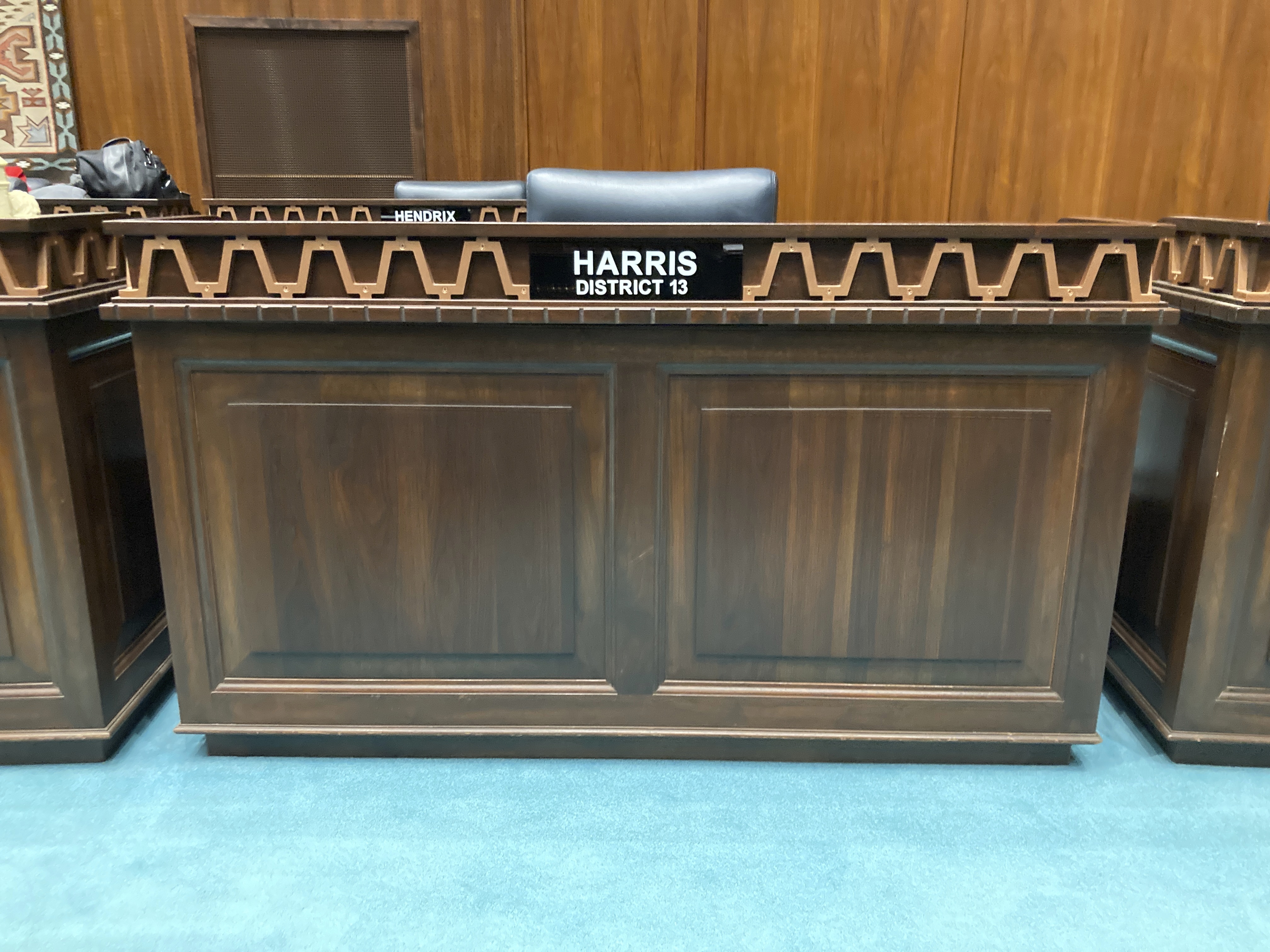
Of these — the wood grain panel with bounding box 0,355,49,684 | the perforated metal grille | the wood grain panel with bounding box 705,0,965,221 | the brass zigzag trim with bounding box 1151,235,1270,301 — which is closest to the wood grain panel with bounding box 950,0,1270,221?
the wood grain panel with bounding box 705,0,965,221

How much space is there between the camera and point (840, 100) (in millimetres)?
4992

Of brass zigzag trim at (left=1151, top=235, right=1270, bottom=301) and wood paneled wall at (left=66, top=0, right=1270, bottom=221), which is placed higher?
wood paneled wall at (left=66, top=0, right=1270, bottom=221)

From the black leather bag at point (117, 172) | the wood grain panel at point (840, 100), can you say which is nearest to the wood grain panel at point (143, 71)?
the black leather bag at point (117, 172)

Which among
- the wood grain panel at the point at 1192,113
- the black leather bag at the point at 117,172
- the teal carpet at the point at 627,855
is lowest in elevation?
the teal carpet at the point at 627,855

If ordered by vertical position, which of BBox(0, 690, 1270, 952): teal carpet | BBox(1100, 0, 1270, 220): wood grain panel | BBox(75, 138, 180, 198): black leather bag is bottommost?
BBox(0, 690, 1270, 952): teal carpet

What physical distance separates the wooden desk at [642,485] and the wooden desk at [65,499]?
0.62 ft

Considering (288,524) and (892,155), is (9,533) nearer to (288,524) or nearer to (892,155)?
(288,524)

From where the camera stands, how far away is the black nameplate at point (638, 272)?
160 cm

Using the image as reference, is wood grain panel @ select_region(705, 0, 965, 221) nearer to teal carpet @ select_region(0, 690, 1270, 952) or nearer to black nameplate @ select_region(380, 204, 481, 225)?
black nameplate @ select_region(380, 204, 481, 225)

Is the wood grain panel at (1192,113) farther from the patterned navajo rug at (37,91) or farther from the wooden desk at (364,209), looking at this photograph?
the patterned navajo rug at (37,91)

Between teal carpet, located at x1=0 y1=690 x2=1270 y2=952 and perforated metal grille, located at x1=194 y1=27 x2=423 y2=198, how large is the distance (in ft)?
13.2

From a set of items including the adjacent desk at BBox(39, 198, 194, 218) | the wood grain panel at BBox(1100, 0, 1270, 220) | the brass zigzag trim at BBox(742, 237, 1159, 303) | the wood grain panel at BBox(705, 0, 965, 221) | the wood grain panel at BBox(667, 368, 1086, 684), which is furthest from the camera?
the wood grain panel at BBox(705, 0, 965, 221)

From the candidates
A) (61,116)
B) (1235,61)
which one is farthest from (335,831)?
(1235,61)

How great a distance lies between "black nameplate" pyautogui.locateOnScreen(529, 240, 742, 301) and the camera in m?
1.60
